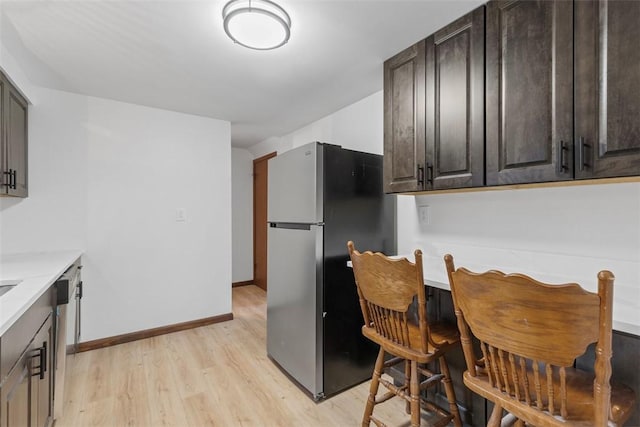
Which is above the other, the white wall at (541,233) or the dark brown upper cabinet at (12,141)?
the dark brown upper cabinet at (12,141)

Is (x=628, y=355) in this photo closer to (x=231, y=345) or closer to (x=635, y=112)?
(x=635, y=112)

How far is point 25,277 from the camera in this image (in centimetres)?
150

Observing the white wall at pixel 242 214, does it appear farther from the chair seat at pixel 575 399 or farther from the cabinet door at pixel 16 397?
the chair seat at pixel 575 399

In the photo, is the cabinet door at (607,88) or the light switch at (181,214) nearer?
the cabinet door at (607,88)

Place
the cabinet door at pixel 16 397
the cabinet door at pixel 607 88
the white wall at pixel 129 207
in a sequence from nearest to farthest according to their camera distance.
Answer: the cabinet door at pixel 16 397, the cabinet door at pixel 607 88, the white wall at pixel 129 207

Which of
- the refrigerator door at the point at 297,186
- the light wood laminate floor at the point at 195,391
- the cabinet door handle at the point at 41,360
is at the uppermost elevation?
the refrigerator door at the point at 297,186

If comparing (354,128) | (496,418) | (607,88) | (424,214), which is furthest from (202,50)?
(496,418)

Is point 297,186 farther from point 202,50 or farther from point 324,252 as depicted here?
point 202,50

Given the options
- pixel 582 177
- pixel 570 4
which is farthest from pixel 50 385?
pixel 570 4

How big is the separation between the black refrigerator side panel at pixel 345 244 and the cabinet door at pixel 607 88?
3.91 ft

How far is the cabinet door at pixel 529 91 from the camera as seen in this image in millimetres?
1239

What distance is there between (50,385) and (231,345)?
1.36 metres

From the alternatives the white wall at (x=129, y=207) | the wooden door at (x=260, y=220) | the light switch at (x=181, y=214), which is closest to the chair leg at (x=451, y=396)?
the white wall at (x=129, y=207)

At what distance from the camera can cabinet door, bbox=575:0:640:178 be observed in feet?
3.51
